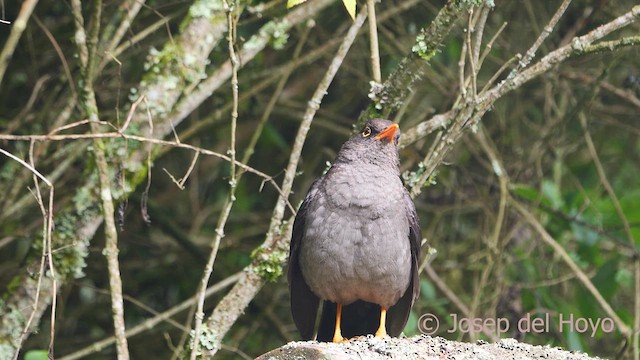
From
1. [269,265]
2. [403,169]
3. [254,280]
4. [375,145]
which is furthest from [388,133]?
[403,169]

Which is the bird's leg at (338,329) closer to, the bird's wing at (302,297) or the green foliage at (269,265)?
the bird's wing at (302,297)

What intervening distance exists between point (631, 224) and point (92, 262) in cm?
422

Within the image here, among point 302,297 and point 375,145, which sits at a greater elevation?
point 375,145

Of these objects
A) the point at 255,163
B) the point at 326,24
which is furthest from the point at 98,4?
the point at 255,163

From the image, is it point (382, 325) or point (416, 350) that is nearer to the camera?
point (416, 350)

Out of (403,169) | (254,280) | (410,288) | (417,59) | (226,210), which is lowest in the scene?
(254,280)

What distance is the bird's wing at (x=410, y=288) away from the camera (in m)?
5.59

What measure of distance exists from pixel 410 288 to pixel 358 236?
633 millimetres

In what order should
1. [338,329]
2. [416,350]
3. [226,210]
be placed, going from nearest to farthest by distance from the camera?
[416,350], [226,210], [338,329]

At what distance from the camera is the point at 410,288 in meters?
5.75

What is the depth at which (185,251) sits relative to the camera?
7.77 metres

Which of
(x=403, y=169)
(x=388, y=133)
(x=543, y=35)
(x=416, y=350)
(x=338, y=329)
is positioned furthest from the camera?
(x=403, y=169)

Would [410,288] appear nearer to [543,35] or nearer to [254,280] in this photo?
[254,280]

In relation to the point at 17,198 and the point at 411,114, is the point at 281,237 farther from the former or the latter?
the point at 411,114
